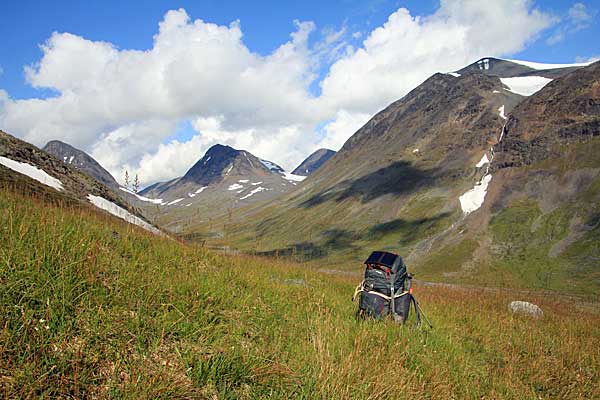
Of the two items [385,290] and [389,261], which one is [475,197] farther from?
[385,290]

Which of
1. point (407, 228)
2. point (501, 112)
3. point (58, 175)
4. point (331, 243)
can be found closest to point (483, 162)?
point (501, 112)

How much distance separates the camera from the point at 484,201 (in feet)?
374

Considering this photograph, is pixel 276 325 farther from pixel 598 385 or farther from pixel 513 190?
pixel 513 190

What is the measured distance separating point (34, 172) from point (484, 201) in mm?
116603

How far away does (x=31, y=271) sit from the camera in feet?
12.7

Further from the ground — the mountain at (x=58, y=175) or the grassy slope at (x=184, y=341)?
the mountain at (x=58, y=175)

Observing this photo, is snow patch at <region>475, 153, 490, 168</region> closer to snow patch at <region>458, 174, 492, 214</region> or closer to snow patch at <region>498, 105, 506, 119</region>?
snow patch at <region>458, 174, 492, 214</region>

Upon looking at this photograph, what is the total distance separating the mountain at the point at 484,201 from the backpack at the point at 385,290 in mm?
58646

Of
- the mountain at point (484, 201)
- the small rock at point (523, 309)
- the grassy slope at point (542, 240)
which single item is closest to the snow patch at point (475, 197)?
the mountain at point (484, 201)

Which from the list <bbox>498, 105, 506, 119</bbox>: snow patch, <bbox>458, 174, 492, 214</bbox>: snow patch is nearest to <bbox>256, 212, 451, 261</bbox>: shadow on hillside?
<bbox>458, 174, 492, 214</bbox>: snow patch

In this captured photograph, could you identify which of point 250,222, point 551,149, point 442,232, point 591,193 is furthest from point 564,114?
point 250,222

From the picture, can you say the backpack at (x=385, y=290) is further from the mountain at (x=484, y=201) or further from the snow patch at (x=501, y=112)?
the snow patch at (x=501, y=112)

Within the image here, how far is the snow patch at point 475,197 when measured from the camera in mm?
114250

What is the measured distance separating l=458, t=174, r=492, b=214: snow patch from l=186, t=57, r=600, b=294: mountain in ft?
1.08
